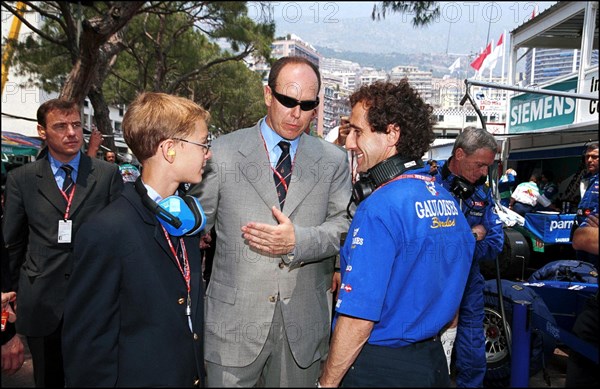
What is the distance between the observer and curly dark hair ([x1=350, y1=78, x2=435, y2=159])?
6.75 ft

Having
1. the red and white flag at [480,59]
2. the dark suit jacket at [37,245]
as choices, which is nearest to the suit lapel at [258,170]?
the dark suit jacket at [37,245]

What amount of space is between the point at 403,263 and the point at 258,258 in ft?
2.38

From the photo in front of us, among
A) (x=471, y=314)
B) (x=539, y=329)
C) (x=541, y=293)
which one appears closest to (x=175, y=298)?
(x=471, y=314)

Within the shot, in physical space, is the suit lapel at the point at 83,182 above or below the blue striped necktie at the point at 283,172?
below

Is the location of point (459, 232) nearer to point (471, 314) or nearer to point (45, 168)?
point (471, 314)

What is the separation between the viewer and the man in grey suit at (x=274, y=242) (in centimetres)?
224

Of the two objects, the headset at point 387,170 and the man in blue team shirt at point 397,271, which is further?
the headset at point 387,170

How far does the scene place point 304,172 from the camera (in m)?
2.45

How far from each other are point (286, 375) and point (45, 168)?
2.06 metres

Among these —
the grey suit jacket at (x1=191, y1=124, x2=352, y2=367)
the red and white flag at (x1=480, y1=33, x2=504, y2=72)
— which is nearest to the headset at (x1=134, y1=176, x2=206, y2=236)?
the grey suit jacket at (x1=191, y1=124, x2=352, y2=367)

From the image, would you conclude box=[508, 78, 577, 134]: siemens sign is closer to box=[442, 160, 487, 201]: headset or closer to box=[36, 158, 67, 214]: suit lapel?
box=[442, 160, 487, 201]: headset

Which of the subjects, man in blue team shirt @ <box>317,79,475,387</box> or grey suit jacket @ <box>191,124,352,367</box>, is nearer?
man in blue team shirt @ <box>317,79,475,387</box>

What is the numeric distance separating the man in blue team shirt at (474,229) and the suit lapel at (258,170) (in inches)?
75.3

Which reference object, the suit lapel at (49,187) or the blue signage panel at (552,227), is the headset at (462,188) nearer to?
the suit lapel at (49,187)
